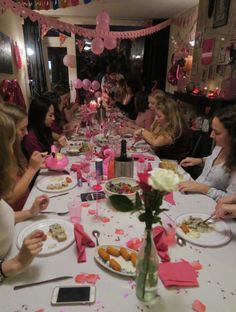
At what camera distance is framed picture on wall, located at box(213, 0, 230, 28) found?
9.99 ft

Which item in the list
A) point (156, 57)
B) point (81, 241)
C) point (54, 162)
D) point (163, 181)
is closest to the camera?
point (163, 181)

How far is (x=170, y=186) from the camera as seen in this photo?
1.94ft

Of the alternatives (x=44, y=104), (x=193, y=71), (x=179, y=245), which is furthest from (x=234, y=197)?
(x=193, y=71)

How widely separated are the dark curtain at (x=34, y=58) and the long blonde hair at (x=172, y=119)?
15.0 feet

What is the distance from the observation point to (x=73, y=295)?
0.74m

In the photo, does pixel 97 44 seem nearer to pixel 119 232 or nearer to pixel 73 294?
pixel 119 232

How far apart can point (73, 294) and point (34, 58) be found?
21.0ft

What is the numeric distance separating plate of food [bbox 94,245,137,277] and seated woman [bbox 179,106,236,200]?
630 millimetres

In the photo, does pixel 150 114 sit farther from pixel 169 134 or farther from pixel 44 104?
pixel 44 104

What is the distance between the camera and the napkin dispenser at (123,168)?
59.0 inches

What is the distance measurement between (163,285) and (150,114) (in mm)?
2555

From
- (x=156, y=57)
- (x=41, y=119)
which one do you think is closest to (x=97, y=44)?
(x=156, y=57)

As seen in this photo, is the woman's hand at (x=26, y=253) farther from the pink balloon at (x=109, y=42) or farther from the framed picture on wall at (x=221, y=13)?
the pink balloon at (x=109, y=42)

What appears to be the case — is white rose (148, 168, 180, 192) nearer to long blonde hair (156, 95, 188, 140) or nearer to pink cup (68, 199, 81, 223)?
pink cup (68, 199, 81, 223)
